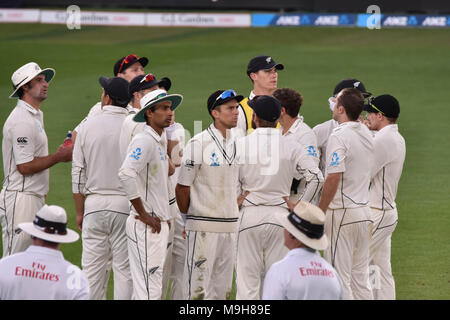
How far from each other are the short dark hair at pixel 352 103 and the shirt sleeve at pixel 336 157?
1.02 ft

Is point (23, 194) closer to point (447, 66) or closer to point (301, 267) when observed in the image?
point (301, 267)

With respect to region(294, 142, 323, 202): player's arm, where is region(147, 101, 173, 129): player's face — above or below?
above

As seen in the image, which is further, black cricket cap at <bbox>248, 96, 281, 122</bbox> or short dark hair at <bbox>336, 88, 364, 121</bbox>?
short dark hair at <bbox>336, 88, 364, 121</bbox>

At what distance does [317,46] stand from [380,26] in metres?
4.05

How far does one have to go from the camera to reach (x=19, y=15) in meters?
39.4

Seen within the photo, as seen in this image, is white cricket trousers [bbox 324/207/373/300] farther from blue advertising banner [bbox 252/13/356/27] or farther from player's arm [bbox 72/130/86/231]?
blue advertising banner [bbox 252/13/356/27]

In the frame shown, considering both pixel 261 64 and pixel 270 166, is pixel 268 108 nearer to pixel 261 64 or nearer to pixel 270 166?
pixel 270 166

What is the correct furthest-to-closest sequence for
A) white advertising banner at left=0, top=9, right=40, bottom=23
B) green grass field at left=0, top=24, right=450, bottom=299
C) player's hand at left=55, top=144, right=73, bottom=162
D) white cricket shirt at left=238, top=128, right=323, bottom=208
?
1. white advertising banner at left=0, top=9, right=40, bottom=23
2. green grass field at left=0, top=24, right=450, bottom=299
3. player's hand at left=55, top=144, right=73, bottom=162
4. white cricket shirt at left=238, top=128, right=323, bottom=208

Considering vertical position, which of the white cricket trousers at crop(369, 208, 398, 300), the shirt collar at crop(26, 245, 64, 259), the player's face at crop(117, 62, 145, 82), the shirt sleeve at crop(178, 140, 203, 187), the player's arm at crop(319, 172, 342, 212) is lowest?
the white cricket trousers at crop(369, 208, 398, 300)

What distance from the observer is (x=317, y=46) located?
110ft

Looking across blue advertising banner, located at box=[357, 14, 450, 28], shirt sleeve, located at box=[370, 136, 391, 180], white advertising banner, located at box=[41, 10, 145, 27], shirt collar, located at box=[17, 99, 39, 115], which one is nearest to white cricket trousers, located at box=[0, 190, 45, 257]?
shirt collar, located at box=[17, 99, 39, 115]

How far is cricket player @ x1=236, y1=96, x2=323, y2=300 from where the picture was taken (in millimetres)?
7867

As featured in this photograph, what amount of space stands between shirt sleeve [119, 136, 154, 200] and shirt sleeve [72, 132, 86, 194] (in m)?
0.90

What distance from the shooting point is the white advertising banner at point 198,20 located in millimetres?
37156
